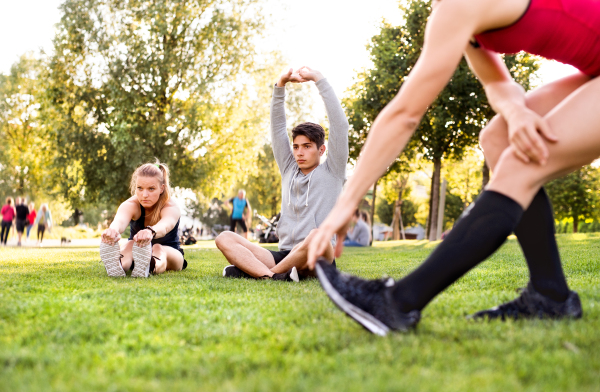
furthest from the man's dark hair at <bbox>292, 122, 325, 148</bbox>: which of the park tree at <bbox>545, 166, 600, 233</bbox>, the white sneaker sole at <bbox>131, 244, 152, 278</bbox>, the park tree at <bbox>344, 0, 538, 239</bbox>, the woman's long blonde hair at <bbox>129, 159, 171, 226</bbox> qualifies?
the park tree at <bbox>545, 166, 600, 233</bbox>

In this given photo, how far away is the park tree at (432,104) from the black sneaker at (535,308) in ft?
55.7

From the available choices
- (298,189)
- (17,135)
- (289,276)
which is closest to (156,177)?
(298,189)

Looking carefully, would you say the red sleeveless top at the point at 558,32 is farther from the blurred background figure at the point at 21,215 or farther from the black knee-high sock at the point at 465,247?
the blurred background figure at the point at 21,215

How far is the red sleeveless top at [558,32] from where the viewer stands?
6.34 feet

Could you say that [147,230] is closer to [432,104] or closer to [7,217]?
[432,104]

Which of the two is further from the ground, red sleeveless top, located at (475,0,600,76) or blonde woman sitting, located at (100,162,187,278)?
red sleeveless top, located at (475,0,600,76)

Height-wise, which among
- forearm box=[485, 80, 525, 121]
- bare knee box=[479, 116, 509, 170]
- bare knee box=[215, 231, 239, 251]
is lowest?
bare knee box=[215, 231, 239, 251]

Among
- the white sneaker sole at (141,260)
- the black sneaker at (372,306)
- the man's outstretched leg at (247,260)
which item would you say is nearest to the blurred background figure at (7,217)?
the white sneaker sole at (141,260)

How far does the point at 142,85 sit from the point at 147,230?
58.6ft

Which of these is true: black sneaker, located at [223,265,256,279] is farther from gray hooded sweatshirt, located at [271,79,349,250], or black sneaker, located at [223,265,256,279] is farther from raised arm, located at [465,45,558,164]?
raised arm, located at [465,45,558,164]

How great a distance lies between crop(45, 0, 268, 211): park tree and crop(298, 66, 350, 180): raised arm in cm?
1672

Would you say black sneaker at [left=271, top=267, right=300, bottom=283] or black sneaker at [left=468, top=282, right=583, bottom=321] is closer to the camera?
black sneaker at [left=468, top=282, right=583, bottom=321]

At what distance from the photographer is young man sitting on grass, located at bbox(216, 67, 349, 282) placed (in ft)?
15.9

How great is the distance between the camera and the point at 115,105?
819 inches
